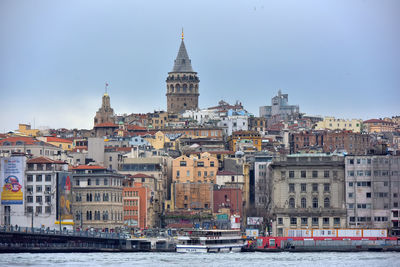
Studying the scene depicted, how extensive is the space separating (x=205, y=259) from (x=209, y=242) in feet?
37.8

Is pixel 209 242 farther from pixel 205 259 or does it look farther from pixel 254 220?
pixel 254 220

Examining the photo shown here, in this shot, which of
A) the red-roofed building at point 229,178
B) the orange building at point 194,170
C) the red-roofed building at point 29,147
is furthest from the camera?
the red-roofed building at point 29,147

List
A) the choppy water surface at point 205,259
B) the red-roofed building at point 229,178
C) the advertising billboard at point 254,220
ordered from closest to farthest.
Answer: the choppy water surface at point 205,259 → the advertising billboard at point 254,220 → the red-roofed building at point 229,178

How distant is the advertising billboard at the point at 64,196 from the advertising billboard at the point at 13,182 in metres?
4.41

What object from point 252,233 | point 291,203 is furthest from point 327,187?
point 252,233

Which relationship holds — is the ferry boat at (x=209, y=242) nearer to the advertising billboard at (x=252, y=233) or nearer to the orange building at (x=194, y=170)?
the advertising billboard at (x=252, y=233)

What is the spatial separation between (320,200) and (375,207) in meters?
6.63

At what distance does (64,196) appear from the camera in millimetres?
159625

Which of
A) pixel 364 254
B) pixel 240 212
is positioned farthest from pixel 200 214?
pixel 364 254

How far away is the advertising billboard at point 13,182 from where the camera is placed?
15925cm

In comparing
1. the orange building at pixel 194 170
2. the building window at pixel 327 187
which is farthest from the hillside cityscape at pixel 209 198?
the orange building at pixel 194 170

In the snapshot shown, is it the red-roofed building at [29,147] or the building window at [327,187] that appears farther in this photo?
the red-roofed building at [29,147]

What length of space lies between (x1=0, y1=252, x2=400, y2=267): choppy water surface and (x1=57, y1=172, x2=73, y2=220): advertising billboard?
51.8ft

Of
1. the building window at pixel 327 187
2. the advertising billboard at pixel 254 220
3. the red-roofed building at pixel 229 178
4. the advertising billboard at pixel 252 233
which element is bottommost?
the advertising billboard at pixel 252 233
